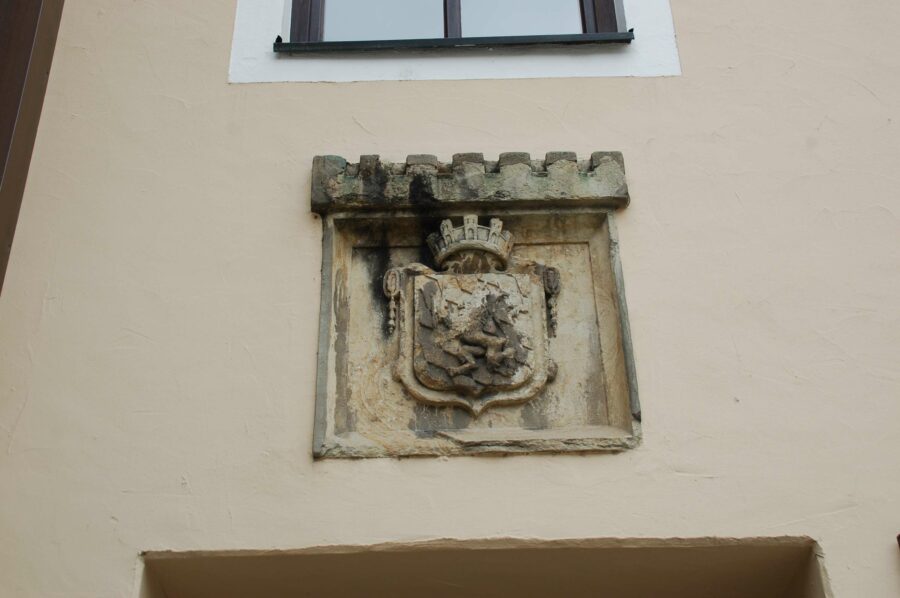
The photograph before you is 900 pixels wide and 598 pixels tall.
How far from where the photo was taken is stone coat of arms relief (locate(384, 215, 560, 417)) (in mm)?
3363

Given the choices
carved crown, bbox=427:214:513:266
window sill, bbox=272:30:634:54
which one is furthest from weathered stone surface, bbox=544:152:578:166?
window sill, bbox=272:30:634:54

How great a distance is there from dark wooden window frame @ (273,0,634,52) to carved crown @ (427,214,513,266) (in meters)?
0.75

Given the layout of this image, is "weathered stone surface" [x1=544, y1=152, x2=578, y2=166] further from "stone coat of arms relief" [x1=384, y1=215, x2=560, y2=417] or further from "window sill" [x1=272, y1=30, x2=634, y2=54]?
"window sill" [x1=272, y1=30, x2=634, y2=54]

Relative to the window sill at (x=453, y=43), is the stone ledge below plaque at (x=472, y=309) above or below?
below

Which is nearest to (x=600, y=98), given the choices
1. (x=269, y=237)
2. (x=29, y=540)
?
(x=269, y=237)

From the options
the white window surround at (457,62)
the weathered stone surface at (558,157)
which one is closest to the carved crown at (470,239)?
the weathered stone surface at (558,157)

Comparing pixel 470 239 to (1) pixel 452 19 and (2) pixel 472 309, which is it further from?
(1) pixel 452 19

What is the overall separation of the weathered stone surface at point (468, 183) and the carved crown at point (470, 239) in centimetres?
7

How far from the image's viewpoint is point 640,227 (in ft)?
11.9

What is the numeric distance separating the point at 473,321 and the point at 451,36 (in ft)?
4.14

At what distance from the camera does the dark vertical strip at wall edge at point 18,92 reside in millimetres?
3480

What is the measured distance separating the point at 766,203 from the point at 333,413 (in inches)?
59.5

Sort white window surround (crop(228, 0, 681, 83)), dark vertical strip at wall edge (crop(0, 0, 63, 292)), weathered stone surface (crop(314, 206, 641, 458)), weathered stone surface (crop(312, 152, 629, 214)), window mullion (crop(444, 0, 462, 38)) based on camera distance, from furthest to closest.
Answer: window mullion (crop(444, 0, 462, 38)), white window surround (crop(228, 0, 681, 83)), weathered stone surface (crop(312, 152, 629, 214)), dark vertical strip at wall edge (crop(0, 0, 63, 292)), weathered stone surface (crop(314, 206, 641, 458))

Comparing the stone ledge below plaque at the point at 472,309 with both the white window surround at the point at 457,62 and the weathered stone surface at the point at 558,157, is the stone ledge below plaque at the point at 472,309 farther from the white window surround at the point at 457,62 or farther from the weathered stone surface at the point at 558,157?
the white window surround at the point at 457,62
